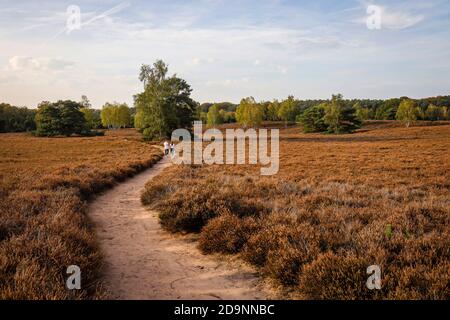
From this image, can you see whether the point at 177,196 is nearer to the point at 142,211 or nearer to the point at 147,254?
the point at 142,211

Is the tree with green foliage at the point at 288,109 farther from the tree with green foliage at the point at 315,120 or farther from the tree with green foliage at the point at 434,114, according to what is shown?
the tree with green foliage at the point at 434,114

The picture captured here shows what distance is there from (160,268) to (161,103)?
159 ft

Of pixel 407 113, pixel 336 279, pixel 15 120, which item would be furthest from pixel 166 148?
pixel 15 120

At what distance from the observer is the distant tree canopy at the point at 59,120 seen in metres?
77.8

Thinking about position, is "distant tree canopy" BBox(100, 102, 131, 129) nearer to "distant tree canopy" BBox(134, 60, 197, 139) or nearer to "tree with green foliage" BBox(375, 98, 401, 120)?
"distant tree canopy" BBox(134, 60, 197, 139)

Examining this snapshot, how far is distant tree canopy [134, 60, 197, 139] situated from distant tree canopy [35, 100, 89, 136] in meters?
31.4

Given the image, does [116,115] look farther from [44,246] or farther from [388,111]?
[44,246]

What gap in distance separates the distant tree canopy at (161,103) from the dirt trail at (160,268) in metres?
44.1

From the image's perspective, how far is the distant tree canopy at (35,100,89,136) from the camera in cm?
7775

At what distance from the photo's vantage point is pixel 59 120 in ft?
256

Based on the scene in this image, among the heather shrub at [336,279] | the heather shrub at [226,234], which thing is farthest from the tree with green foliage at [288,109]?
the heather shrub at [336,279]
